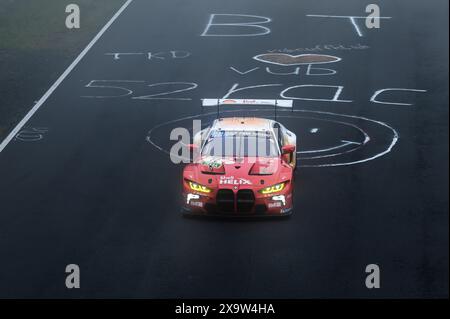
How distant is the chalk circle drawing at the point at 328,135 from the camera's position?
26.7 m

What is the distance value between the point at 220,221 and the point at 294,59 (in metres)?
16.9

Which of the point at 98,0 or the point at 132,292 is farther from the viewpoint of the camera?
the point at 98,0

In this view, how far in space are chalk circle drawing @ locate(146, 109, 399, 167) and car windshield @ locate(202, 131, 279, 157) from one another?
8.43ft

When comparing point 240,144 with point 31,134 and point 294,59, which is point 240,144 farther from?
point 294,59

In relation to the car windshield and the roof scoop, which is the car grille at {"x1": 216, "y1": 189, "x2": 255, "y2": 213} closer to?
the roof scoop

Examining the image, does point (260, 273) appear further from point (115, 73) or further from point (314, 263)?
point (115, 73)

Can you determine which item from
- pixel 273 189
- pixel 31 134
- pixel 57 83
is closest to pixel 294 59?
pixel 57 83

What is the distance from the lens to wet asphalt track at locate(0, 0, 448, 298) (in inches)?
739

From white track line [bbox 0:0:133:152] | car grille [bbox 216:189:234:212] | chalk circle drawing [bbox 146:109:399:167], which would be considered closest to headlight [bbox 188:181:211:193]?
car grille [bbox 216:189:234:212]

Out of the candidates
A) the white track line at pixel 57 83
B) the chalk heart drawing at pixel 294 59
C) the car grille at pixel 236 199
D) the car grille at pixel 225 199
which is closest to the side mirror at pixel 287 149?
the car grille at pixel 236 199

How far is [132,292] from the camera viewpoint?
59.7 feet
